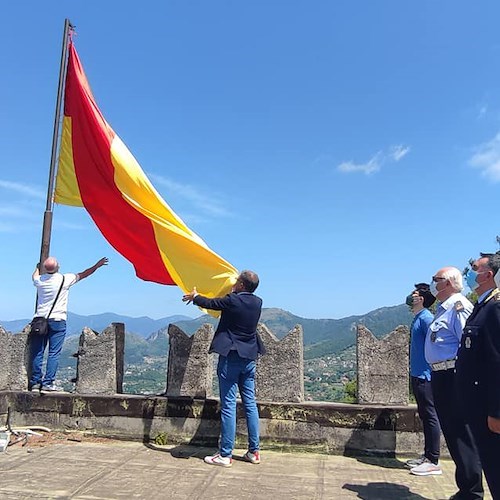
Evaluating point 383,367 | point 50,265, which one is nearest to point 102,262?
point 50,265

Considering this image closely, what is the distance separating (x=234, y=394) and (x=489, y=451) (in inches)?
115

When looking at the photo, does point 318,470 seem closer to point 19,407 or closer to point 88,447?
point 88,447

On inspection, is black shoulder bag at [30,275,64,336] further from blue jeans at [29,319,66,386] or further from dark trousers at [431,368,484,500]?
dark trousers at [431,368,484,500]

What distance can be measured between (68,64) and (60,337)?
13.9 feet

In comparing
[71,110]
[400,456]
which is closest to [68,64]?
[71,110]

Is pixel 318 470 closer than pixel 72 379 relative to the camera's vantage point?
Yes

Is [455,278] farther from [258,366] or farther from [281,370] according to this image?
[258,366]

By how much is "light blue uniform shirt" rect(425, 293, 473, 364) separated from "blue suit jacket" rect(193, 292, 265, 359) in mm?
1990

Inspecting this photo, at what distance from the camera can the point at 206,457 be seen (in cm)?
572

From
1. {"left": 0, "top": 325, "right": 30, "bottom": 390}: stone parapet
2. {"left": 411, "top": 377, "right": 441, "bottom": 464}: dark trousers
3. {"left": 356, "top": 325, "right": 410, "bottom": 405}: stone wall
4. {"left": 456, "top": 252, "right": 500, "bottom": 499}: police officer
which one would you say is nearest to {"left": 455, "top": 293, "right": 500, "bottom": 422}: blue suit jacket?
{"left": 456, "top": 252, "right": 500, "bottom": 499}: police officer

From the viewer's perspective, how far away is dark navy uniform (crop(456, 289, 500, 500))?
11.8ft

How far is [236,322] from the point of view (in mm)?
5812

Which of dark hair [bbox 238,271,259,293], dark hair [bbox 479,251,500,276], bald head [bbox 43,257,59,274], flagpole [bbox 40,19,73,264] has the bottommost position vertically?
dark hair [bbox 479,251,500,276]

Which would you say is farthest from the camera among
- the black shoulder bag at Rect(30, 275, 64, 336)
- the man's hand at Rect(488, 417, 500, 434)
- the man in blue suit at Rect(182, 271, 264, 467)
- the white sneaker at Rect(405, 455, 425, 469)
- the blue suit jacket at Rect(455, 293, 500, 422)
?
the black shoulder bag at Rect(30, 275, 64, 336)
